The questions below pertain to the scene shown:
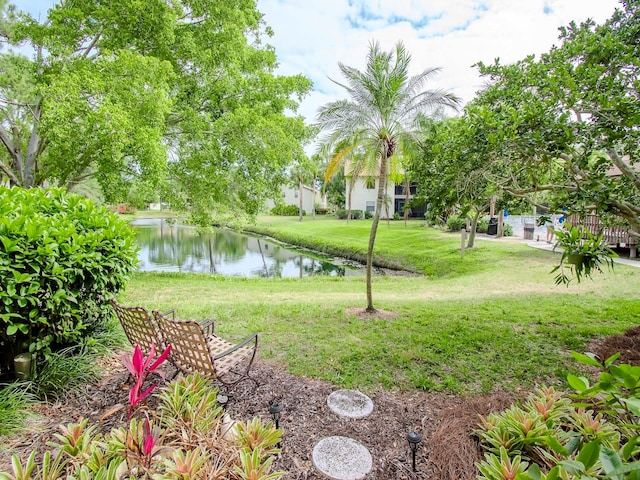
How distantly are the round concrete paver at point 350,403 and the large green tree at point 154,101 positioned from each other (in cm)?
799

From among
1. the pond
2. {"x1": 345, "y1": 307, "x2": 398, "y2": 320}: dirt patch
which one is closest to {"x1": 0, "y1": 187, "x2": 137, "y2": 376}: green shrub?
{"x1": 345, "y1": 307, "x2": 398, "y2": 320}: dirt patch

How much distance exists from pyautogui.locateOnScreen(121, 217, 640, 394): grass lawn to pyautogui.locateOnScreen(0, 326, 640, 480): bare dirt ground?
1.16 ft

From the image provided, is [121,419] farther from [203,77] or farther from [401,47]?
[203,77]

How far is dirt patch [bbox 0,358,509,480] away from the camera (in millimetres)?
2523

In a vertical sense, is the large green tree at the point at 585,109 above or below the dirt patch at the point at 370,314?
above

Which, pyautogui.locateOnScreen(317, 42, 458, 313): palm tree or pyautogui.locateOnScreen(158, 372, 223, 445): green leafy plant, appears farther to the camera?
pyautogui.locateOnScreen(317, 42, 458, 313): palm tree

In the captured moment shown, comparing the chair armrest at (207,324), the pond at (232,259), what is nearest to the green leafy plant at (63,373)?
the chair armrest at (207,324)

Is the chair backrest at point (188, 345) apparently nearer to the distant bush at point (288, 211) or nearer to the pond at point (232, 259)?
the pond at point (232, 259)

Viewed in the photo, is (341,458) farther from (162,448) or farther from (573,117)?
(573,117)

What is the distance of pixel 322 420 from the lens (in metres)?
3.10

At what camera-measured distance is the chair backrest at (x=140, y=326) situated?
3299 millimetres

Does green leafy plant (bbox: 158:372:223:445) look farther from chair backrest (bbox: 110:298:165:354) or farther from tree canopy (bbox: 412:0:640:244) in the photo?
tree canopy (bbox: 412:0:640:244)

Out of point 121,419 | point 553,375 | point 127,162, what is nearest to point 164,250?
point 127,162

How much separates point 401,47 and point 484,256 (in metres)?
11.1
